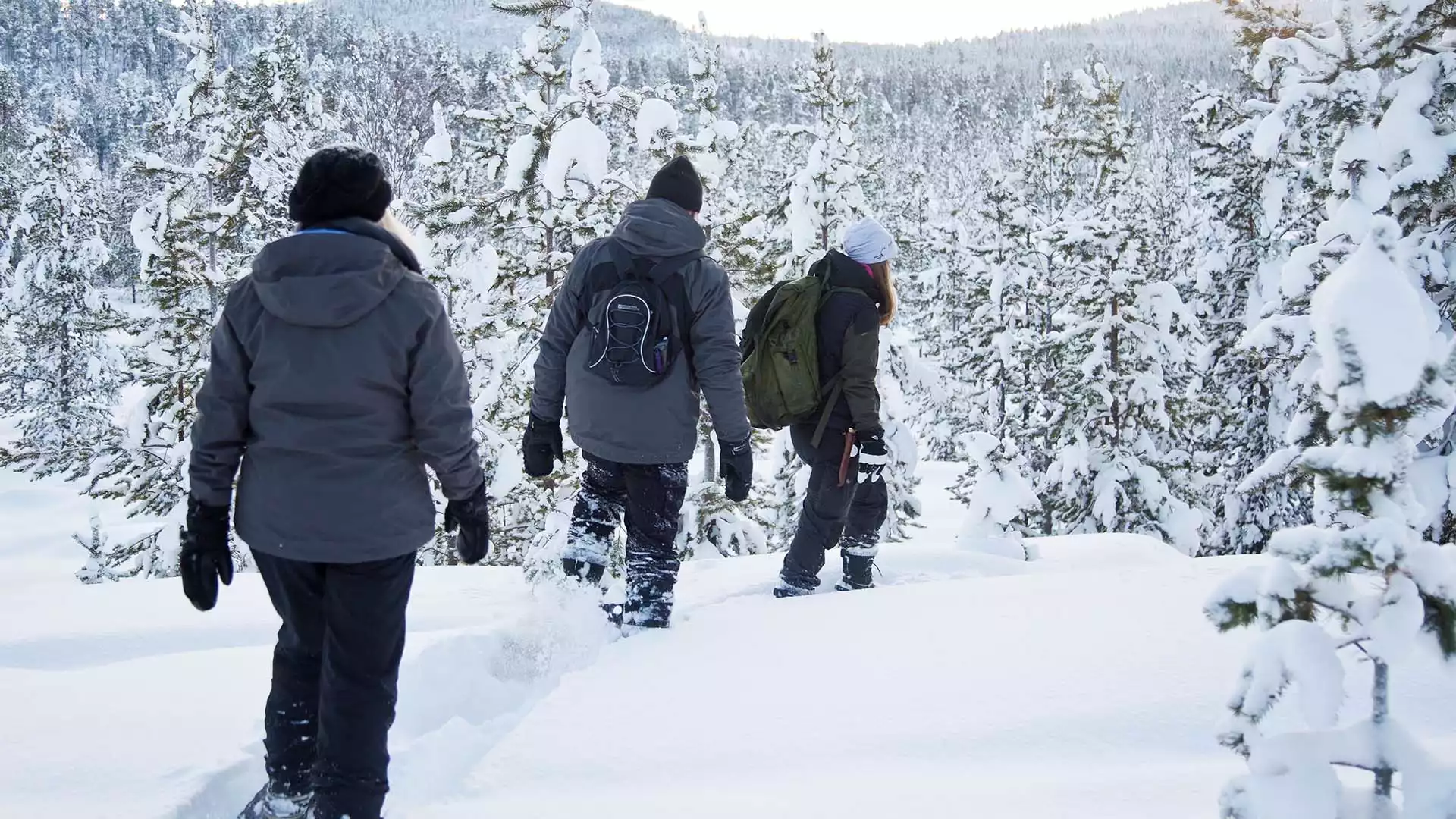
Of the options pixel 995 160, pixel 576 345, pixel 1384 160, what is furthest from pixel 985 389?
pixel 576 345

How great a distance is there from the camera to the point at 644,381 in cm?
436

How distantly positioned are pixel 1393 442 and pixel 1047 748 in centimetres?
157

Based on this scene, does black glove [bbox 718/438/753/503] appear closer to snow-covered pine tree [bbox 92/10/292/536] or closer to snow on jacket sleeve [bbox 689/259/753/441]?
snow on jacket sleeve [bbox 689/259/753/441]

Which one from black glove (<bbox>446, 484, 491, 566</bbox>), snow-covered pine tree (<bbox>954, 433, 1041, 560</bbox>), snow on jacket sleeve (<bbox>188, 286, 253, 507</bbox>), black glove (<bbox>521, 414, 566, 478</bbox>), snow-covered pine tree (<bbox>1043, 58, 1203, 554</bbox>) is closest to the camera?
snow on jacket sleeve (<bbox>188, 286, 253, 507</bbox>)

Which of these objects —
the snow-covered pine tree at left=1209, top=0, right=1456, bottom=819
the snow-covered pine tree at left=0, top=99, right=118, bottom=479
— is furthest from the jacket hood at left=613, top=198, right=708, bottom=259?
the snow-covered pine tree at left=0, top=99, right=118, bottom=479

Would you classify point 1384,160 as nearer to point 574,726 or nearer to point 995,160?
point 574,726

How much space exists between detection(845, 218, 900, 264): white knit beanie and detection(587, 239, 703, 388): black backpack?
51.4 inches

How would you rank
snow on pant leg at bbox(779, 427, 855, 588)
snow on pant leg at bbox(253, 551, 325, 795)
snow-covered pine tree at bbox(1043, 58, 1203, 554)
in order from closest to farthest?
snow on pant leg at bbox(253, 551, 325, 795) < snow on pant leg at bbox(779, 427, 855, 588) < snow-covered pine tree at bbox(1043, 58, 1203, 554)

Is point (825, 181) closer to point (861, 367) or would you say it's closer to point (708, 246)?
point (708, 246)

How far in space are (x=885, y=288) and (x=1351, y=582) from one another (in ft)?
11.7

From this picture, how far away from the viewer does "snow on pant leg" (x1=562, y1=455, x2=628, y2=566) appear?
4.73 m

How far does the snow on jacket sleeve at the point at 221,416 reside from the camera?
274cm

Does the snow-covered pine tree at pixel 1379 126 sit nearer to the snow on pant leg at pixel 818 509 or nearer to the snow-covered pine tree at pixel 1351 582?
the snow on pant leg at pixel 818 509

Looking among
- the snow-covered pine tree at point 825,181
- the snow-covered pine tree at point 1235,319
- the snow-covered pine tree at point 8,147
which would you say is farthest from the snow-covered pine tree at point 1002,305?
the snow-covered pine tree at point 8,147
